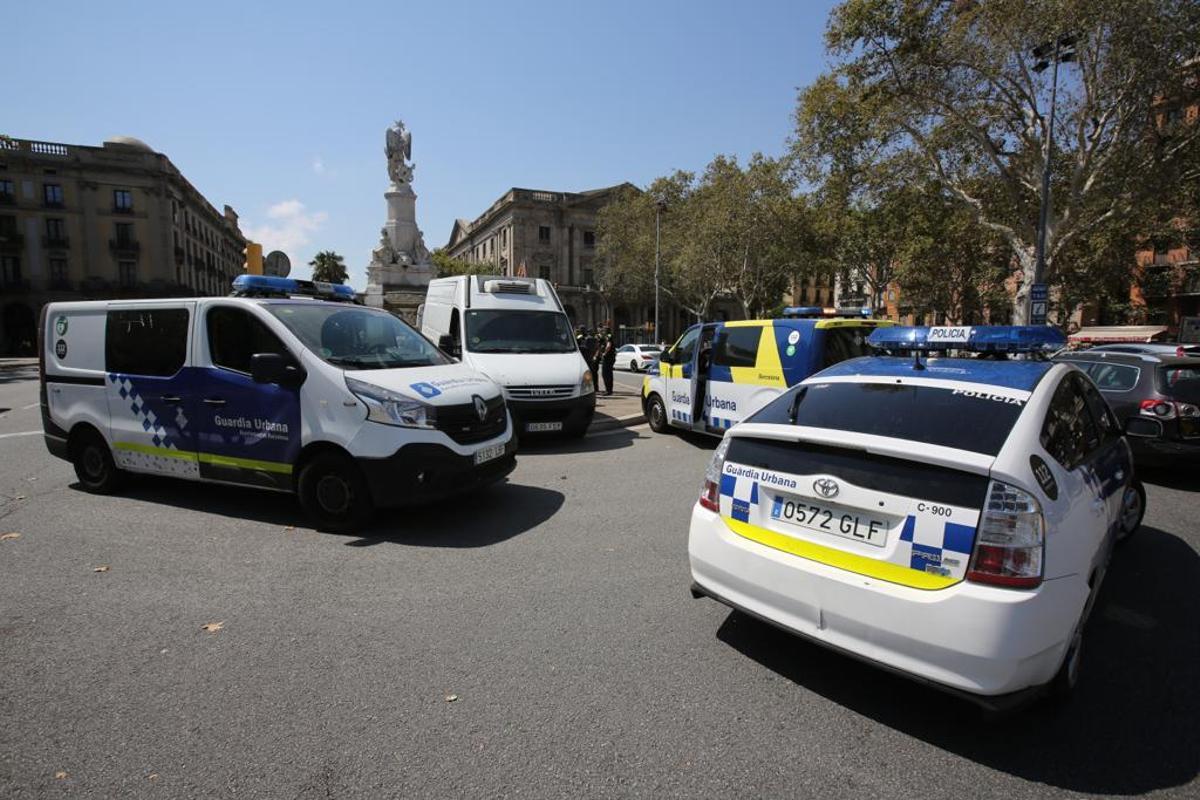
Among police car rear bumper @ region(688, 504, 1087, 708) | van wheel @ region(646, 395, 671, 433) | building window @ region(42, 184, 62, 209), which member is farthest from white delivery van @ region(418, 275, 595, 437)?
building window @ region(42, 184, 62, 209)

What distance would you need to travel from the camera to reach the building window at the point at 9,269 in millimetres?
49125

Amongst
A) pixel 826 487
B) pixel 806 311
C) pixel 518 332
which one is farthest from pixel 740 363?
pixel 826 487

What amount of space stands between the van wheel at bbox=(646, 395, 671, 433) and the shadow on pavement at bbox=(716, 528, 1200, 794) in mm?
6775

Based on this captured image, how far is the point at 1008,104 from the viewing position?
17812mm

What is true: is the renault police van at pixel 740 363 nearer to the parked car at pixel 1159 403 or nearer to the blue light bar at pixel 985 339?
the parked car at pixel 1159 403

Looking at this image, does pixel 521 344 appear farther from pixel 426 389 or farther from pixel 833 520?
pixel 833 520

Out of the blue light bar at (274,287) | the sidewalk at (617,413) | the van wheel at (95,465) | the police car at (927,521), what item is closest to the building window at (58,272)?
the sidewalk at (617,413)

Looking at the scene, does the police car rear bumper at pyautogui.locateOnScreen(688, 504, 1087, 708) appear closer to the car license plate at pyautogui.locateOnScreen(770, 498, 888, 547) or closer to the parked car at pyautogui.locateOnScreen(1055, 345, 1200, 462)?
the car license plate at pyautogui.locateOnScreen(770, 498, 888, 547)

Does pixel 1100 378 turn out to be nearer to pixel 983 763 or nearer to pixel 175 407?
pixel 983 763

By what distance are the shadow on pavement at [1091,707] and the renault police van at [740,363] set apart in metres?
4.02

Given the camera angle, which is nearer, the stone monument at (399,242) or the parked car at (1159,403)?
the parked car at (1159,403)

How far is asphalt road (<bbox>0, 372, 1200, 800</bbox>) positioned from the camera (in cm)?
235

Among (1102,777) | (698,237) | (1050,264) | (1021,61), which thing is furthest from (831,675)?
(698,237)

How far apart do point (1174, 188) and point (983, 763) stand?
882 inches
